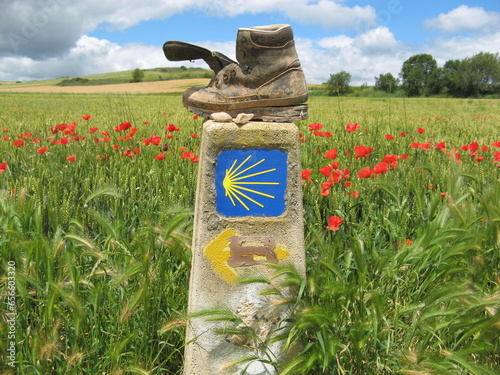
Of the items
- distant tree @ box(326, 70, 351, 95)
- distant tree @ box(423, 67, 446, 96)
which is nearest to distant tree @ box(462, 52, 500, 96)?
distant tree @ box(423, 67, 446, 96)

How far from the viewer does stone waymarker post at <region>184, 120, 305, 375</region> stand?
1326 mm

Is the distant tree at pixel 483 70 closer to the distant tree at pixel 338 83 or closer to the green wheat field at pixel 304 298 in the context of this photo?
the distant tree at pixel 338 83

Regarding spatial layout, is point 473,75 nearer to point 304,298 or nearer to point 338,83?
point 338,83

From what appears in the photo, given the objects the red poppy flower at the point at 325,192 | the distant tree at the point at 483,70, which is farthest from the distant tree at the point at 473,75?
the red poppy flower at the point at 325,192

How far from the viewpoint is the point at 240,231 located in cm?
135

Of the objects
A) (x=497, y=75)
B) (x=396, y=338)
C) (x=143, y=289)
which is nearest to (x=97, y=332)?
(x=143, y=289)

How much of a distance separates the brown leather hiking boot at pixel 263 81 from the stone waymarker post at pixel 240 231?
80mm

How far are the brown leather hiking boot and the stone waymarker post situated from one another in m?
0.08

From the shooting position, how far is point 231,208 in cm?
134

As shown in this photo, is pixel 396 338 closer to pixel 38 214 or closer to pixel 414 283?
pixel 414 283

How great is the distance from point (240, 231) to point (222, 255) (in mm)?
96

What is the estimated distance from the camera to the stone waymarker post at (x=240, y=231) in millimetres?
1326

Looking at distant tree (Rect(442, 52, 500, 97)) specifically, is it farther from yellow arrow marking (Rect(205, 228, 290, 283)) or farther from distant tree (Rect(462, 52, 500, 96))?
yellow arrow marking (Rect(205, 228, 290, 283))

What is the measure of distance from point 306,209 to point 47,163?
1807mm
